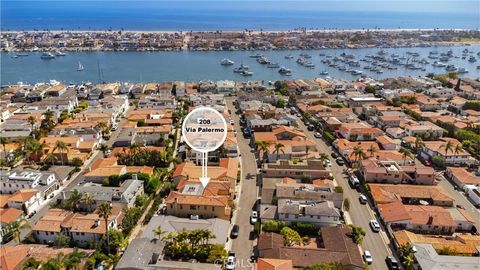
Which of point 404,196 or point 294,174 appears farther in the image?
point 294,174

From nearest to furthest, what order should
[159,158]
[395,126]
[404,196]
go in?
[404,196]
[159,158]
[395,126]

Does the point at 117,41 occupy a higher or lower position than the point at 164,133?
higher

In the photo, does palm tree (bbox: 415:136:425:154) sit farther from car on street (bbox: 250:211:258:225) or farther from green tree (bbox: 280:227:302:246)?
green tree (bbox: 280:227:302:246)

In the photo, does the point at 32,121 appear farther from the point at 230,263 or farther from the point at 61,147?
the point at 230,263

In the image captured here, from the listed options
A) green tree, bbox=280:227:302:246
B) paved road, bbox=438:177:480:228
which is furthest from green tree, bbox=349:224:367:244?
paved road, bbox=438:177:480:228

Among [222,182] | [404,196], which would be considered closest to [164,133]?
[222,182]

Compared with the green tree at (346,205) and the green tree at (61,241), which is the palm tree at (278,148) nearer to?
the green tree at (346,205)

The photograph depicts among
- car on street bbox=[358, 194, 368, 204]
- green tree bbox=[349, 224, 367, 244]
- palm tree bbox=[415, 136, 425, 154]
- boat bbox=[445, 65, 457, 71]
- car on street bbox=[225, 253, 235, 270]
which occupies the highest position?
boat bbox=[445, 65, 457, 71]

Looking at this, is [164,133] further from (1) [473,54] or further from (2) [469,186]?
(1) [473,54]
